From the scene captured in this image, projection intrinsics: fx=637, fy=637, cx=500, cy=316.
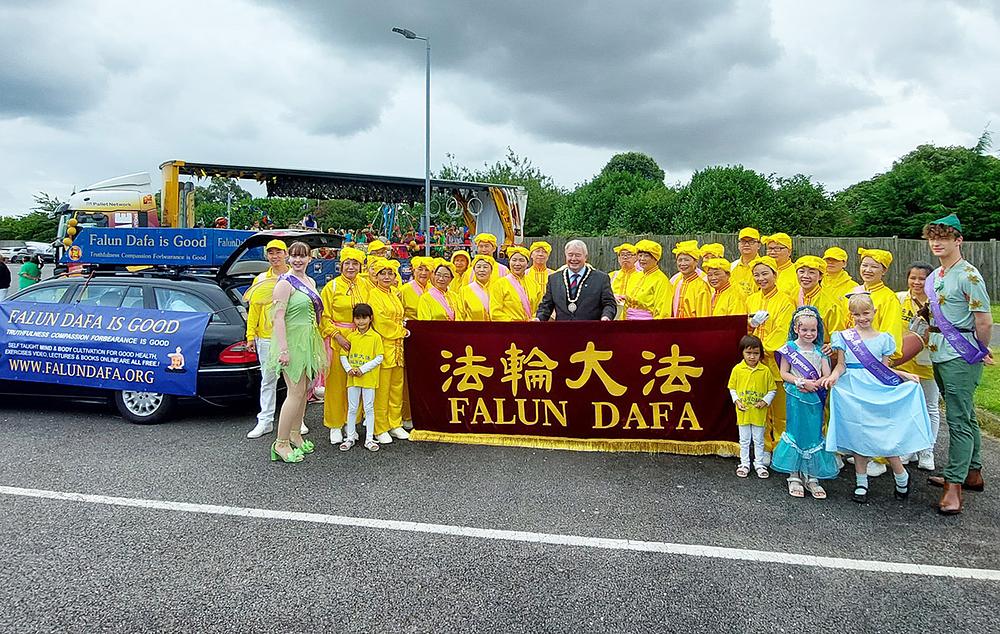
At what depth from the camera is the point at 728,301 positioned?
514 cm

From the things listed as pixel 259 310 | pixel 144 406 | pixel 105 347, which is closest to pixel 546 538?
pixel 259 310

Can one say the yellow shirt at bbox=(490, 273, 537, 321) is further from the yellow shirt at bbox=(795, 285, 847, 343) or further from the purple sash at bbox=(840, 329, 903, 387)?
the purple sash at bbox=(840, 329, 903, 387)

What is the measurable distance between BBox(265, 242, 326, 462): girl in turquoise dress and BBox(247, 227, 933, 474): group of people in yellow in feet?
1.20

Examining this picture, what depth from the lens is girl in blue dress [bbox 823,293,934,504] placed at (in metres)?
3.80

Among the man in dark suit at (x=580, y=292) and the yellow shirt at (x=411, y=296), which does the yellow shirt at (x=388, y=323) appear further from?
the man in dark suit at (x=580, y=292)

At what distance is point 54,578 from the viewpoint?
3000 mm

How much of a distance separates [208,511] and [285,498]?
17.8 inches

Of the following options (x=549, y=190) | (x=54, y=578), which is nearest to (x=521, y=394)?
(x=54, y=578)

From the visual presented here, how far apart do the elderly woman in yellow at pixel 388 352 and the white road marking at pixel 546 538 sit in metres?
1.53

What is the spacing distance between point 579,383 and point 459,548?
6.71 feet

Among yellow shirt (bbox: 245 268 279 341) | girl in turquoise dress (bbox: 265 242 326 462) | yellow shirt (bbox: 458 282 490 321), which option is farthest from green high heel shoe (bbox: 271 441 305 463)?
yellow shirt (bbox: 458 282 490 321)

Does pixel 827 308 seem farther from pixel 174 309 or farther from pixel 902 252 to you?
pixel 902 252

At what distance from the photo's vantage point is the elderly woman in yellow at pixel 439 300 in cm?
567

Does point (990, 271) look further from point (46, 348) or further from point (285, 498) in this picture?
point (46, 348)
